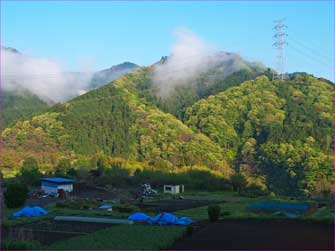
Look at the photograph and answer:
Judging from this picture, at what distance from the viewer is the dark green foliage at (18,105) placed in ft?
220

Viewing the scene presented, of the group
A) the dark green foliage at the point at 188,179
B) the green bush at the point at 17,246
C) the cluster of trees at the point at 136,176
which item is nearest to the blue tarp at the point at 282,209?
the green bush at the point at 17,246

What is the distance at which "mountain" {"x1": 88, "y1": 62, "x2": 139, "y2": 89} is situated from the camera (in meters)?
119

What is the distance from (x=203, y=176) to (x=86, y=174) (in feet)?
33.5

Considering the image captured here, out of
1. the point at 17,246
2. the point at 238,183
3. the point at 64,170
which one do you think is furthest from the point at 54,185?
the point at 17,246

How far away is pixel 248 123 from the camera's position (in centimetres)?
5388

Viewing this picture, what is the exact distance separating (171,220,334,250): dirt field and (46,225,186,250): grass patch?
1.80 feet

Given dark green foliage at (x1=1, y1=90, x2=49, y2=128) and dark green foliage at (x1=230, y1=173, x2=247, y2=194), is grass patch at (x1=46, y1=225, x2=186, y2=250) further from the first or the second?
dark green foliage at (x1=1, y1=90, x2=49, y2=128)

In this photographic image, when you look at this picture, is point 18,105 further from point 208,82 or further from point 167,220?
point 167,220

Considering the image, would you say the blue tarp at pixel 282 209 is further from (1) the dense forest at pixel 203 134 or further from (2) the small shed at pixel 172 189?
(1) the dense forest at pixel 203 134

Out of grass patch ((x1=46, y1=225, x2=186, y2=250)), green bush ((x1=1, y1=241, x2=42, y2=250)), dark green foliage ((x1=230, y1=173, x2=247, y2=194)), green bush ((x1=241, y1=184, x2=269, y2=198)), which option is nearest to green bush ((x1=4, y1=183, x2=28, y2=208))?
grass patch ((x1=46, y1=225, x2=186, y2=250))

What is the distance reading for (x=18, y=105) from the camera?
3000 inches

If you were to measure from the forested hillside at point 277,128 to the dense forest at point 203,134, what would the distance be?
11cm

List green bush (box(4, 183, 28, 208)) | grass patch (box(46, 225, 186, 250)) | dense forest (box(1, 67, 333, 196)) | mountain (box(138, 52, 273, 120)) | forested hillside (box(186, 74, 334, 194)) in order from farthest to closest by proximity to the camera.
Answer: mountain (box(138, 52, 273, 120)), dense forest (box(1, 67, 333, 196)), forested hillside (box(186, 74, 334, 194)), green bush (box(4, 183, 28, 208)), grass patch (box(46, 225, 186, 250))

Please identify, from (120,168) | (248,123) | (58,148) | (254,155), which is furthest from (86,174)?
(248,123)
